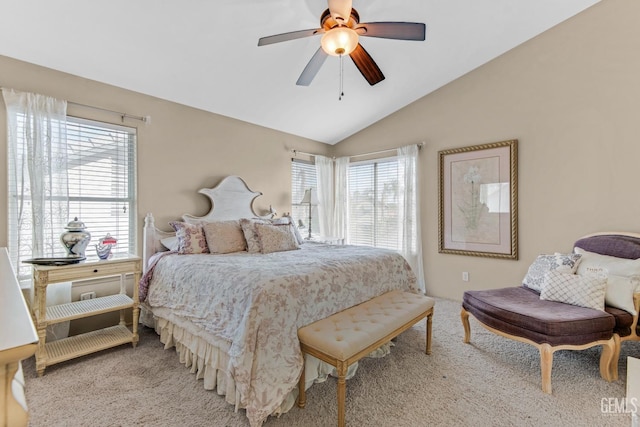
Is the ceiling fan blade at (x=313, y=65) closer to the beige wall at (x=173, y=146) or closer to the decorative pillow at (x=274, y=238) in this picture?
the decorative pillow at (x=274, y=238)

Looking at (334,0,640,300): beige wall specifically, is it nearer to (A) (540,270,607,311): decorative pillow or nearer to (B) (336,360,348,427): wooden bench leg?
(A) (540,270,607,311): decorative pillow

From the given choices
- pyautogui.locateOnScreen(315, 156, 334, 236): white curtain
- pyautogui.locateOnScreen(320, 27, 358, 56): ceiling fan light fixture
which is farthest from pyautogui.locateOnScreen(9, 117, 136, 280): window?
pyautogui.locateOnScreen(315, 156, 334, 236): white curtain

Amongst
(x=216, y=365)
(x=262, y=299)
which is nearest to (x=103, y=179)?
(x=216, y=365)

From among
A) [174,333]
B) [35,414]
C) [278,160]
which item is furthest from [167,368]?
[278,160]

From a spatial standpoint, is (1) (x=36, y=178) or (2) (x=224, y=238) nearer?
(1) (x=36, y=178)

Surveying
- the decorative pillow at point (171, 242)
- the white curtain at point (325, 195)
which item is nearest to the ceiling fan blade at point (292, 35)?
the decorative pillow at point (171, 242)

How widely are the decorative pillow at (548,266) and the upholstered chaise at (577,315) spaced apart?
0.03m

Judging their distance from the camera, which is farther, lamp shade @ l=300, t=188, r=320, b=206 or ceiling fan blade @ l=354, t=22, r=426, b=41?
lamp shade @ l=300, t=188, r=320, b=206

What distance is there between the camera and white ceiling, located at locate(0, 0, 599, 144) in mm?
2205

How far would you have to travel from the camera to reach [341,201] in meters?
5.12

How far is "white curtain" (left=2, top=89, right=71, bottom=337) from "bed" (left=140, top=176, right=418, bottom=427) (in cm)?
73

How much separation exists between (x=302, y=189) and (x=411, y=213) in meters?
1.80

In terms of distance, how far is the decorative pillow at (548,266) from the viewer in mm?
2449

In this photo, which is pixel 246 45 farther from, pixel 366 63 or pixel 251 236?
pixel 251 236
